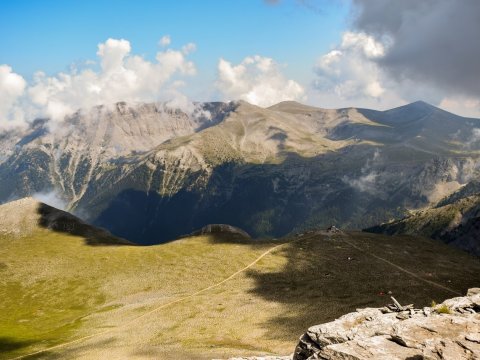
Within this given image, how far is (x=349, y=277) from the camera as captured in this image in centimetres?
11388

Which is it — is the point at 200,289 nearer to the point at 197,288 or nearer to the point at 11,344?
the point at 197,288

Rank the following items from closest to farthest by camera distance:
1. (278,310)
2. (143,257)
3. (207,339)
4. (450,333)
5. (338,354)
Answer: (338,354) < (450,333) < (207,339) < (278,310) < (143,257)

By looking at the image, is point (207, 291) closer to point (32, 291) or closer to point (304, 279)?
point (304, 279)

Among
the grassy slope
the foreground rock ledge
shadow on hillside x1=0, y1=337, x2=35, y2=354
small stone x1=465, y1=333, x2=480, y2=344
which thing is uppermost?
small stone x1=465, y1=333, x2=480, y2=344

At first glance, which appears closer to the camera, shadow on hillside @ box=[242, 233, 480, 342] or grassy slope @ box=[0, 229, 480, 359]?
grassy slope @ box=[0, 229, 480, 359]

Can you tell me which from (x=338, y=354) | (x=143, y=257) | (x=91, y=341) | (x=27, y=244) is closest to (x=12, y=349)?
(x=91, y=341)

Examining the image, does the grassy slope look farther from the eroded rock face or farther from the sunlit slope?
the eroded rock face

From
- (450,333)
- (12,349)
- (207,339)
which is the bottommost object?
(12,349)

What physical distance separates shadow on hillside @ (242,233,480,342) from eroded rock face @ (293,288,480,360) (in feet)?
117

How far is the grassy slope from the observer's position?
79812 millimetres

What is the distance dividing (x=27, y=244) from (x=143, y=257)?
60493 mm

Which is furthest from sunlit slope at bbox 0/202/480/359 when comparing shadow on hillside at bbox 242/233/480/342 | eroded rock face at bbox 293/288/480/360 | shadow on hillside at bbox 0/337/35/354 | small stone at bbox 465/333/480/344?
small stone at bbox 465/333/480/344

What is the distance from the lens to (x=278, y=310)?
302 ft

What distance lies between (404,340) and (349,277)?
3444 inches
